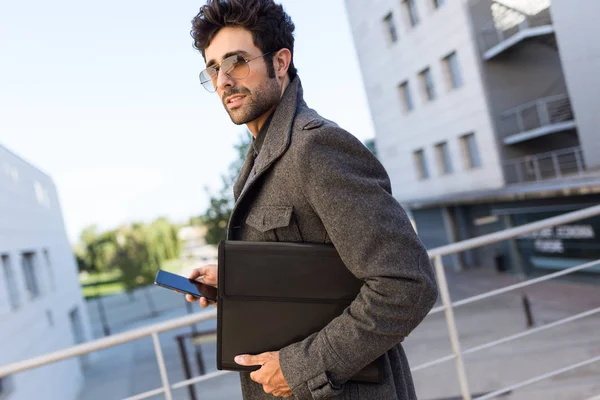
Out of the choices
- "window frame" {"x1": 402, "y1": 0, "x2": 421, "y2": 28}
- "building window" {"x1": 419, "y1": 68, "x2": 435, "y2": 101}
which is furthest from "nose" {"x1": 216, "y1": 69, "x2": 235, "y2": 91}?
"window frame" {"x1": 402, "y1": 0, "x2": 421, "y2": 28}

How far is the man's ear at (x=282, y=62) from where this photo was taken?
4.02 ft

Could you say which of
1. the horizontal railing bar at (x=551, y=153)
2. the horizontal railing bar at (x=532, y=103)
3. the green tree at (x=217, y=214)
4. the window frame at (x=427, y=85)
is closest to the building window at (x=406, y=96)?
the window frame at (x=427, y=85)

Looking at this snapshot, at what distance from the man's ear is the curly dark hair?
1cm

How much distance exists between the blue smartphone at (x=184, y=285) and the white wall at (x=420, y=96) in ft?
52.0

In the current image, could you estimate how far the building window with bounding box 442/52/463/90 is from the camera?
16.9 metres

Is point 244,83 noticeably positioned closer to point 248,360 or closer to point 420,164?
point 248,360

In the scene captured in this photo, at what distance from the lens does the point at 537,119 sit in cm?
1581

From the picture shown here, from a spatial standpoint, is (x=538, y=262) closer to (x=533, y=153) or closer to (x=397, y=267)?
(x=533, y=153)

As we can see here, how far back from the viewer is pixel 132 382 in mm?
16750

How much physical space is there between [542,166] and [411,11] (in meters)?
6.79

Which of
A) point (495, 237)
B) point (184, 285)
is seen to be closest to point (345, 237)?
point (184, 285)

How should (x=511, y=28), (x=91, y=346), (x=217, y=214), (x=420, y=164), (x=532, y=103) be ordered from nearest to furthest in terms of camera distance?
(x=91, y=346) → (x=511, y=28) → (x=532, y=103) → (x=420, y=164) → (x=217, y=214)

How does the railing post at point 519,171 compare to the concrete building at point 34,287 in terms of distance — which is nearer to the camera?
the concrete building at point 34,287

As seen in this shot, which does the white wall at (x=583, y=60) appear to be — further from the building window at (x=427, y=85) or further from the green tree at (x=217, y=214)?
the green tree at (x=217, y=214)
